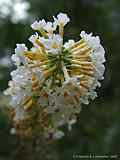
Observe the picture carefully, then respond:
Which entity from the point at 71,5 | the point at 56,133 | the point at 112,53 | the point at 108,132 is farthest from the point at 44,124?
the point at 71,5

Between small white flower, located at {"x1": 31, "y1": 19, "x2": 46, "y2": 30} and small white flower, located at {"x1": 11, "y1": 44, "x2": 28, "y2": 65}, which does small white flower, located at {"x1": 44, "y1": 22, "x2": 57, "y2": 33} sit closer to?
small white flower, located at {"x1": 31, "y1": 19, "x2": 46, "y2": 30}

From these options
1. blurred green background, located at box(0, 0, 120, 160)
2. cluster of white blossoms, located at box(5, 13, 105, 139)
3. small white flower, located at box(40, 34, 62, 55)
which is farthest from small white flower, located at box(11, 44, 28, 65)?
blurred green background, located at box(0, 0, 120, 160)

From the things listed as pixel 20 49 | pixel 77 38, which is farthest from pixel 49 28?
pixel 77 38

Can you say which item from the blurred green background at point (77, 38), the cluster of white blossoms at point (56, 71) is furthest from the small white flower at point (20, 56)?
the blurred green background at point (77, 38)

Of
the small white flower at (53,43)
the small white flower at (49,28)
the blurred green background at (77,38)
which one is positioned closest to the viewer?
the small white flower at (53,43)

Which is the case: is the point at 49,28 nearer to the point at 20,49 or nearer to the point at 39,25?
the point at 39,25

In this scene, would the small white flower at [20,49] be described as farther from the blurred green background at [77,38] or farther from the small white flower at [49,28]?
the blurred green background at [77,38]
